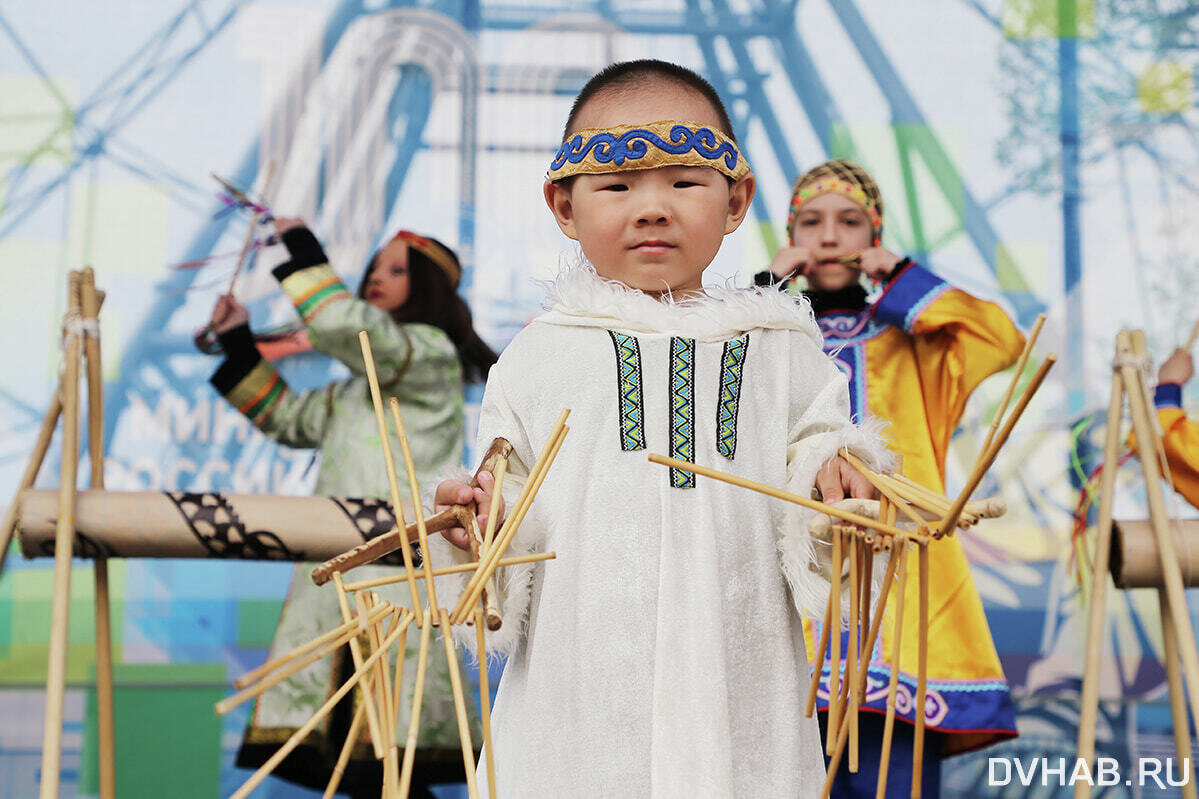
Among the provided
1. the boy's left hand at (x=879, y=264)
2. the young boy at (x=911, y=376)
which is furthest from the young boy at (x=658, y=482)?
the boy's left hand at (x=879, y=264)

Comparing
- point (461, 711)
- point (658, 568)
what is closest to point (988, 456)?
point (658, 568)

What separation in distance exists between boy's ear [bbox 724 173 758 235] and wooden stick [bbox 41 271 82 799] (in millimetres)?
833

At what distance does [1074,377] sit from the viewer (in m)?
3.07

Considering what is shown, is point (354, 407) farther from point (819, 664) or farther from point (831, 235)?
point (819, 664)

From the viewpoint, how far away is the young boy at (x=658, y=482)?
1.16 metres

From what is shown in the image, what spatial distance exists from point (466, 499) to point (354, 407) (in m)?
1.41

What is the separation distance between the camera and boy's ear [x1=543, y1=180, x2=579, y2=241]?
134 centimetres

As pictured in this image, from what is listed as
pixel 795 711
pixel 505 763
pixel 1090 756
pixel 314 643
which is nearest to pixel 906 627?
pixel 1090 756

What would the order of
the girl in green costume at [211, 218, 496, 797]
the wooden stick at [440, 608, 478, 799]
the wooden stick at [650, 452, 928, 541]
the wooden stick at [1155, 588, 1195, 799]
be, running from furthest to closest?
the girl in green costume at [211, 218, 496, 797] → the wooden stick at [1155, 588, 1195, 799] → the wooden stick at [650, 452, 928, 541] → the wooden stick at [440, 608, 478, 799]

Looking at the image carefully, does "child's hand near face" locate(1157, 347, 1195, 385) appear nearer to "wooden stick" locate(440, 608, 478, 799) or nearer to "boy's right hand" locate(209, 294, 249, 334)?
"wooden stick" locate(440, 608, 478, 799)

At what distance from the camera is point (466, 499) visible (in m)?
1.16

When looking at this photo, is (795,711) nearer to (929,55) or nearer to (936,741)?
(936,741)

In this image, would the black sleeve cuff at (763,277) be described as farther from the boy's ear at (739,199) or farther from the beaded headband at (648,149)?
the beaded headband at (648,149)

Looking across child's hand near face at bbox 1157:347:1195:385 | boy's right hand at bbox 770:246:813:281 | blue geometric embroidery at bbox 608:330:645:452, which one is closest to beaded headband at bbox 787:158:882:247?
boy's right hand at bbox 770:246:813:281
